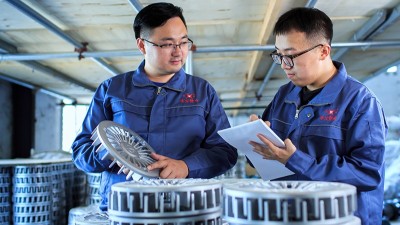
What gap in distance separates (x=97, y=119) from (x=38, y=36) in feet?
8.74

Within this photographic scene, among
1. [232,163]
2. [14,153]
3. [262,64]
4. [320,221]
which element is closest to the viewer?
[320,221]

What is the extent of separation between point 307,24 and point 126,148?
761 mm

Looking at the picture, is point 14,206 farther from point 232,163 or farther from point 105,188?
point 232,163

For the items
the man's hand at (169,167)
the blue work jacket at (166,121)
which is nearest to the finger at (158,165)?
the man's hand at (169,167)

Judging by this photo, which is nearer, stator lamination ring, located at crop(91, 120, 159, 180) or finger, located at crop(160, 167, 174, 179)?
stator lamination ring, located at crop(91, 120, 159, 180)

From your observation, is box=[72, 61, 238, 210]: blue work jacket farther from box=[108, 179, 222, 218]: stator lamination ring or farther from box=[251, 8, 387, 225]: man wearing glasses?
box=[108, 179, 222, 218]: stator lamination ring

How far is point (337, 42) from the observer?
4.29m

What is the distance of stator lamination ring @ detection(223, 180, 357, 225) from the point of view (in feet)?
2.86

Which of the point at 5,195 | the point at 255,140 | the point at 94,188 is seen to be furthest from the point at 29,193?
the point at 255,140

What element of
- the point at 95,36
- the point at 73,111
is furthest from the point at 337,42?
the point at 73,111

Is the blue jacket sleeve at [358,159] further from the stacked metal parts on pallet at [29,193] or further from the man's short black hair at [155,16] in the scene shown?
the stacked metal parts on pallet at [29,193]

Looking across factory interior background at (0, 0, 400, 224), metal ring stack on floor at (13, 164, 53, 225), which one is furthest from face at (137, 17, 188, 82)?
metal ring stack on floor at (13, 164, 53, 225)

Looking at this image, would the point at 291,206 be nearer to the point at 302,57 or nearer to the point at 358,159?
the point at 358,159

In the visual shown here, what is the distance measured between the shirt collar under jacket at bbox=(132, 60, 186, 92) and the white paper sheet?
1.29ft
